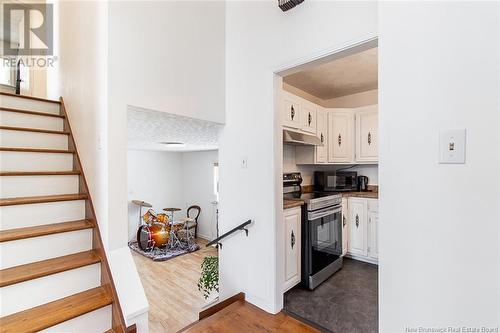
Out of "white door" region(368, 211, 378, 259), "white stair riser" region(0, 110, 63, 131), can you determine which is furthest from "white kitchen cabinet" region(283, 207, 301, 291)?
"white stair riser" region(0, 110, 63, 131)

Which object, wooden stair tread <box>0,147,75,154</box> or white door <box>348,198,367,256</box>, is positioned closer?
wooden stair tread <box>0,147,75,154</box>

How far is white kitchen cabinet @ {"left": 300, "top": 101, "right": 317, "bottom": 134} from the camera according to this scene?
3.04 m

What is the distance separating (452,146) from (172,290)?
4.06 metres

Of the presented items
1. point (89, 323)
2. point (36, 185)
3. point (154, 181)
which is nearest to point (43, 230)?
point (36, 185)

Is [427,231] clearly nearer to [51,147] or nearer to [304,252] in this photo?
[304,252]

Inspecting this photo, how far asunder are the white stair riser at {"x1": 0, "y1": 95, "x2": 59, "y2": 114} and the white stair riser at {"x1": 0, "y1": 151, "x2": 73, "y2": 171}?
820mm

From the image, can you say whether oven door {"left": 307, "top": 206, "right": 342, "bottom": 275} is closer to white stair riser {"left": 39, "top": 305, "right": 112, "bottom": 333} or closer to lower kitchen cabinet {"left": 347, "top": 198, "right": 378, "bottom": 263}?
lower kitchen cabinet {"left": 347, "top": 198, "right": 378, "bottom": 263}

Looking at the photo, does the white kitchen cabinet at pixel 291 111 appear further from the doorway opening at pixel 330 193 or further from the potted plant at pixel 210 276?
the potted plant at pixel 210 276

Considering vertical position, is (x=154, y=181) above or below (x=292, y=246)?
above

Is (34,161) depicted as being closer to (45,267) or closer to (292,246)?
(45,267)

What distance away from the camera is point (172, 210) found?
606cm

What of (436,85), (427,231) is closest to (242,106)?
(436,85)

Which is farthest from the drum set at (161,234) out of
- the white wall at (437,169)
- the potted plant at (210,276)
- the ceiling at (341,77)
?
the white wall at (437,169)

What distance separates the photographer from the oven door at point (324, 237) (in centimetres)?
262
